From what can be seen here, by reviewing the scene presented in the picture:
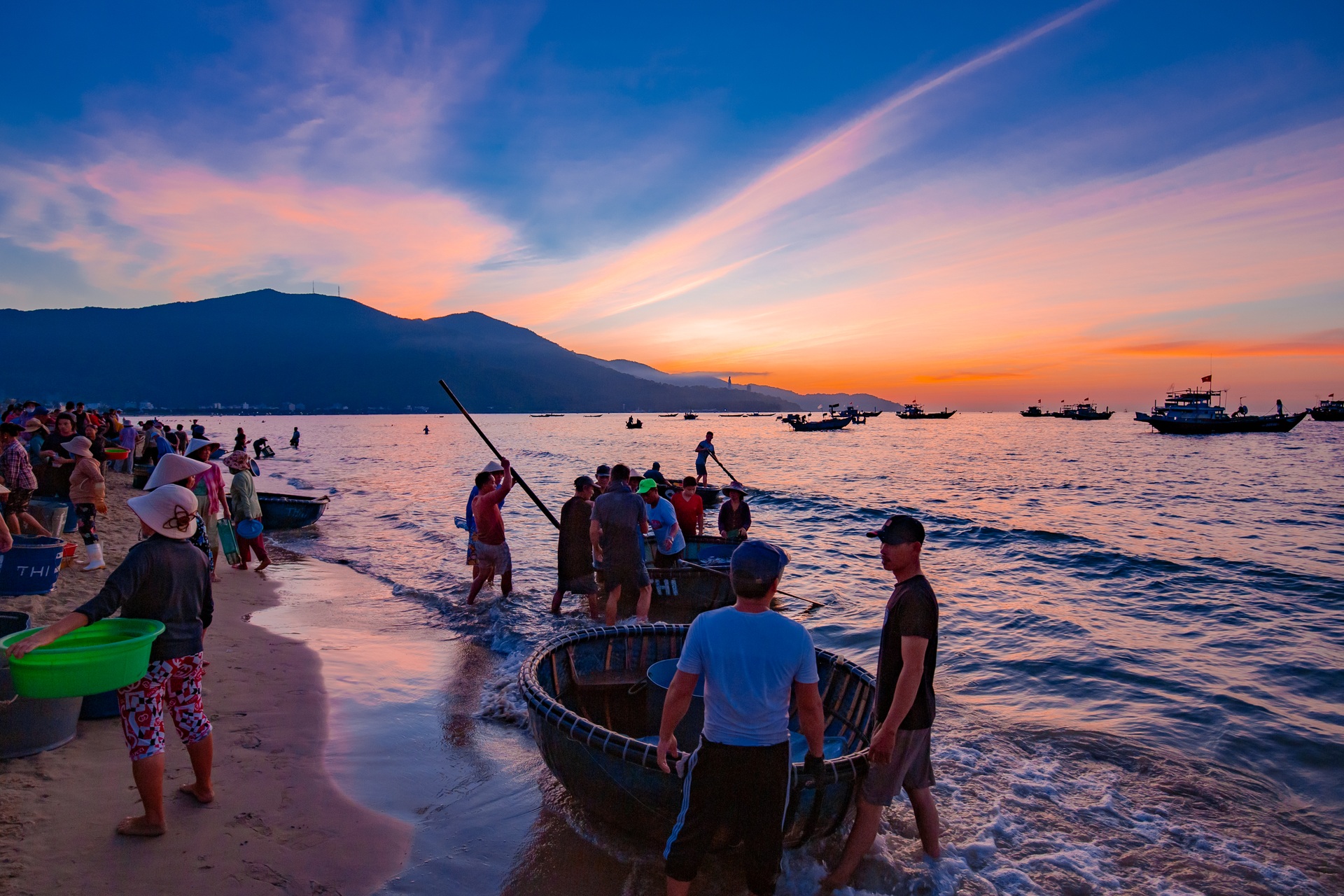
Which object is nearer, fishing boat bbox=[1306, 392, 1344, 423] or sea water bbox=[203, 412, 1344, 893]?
sea water bbox=[203, 412, 1344, 893]

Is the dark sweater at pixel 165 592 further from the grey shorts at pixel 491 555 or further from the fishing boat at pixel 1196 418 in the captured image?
the fishing boat at pixel 1196 418

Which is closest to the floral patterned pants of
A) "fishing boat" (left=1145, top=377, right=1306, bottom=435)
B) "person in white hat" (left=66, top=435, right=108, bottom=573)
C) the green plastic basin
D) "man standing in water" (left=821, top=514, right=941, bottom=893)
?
the green plastic basin

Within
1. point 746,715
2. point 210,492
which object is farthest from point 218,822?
point 210,492

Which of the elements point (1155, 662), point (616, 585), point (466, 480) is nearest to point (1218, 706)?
point (1155, 662)

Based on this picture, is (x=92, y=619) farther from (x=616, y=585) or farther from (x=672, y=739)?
(x=616, y=585)

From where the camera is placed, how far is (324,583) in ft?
40.5

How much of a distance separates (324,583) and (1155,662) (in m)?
14.2

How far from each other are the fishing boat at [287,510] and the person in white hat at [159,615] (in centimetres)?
1557

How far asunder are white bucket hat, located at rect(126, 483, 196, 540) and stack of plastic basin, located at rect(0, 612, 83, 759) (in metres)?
1.61

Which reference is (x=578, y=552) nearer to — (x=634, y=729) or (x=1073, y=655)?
(x=634, y=729)

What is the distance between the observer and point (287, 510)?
17.9 meters

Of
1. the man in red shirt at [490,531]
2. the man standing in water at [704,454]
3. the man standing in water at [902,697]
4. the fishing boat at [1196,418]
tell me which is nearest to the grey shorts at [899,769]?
the man standing in water at [902,697]

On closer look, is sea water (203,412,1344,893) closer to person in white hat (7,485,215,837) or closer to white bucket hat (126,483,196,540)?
person in white hat (7,485,215,837)

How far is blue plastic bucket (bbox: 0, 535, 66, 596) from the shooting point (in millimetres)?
6246
